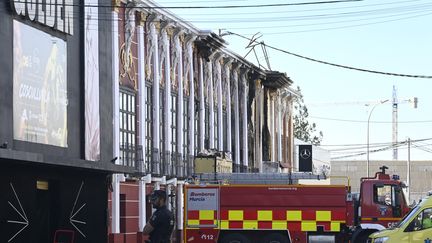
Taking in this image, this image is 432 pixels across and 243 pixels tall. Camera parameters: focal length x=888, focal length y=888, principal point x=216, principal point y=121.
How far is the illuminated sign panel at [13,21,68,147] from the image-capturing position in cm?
2058

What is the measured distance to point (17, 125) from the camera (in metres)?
20.3

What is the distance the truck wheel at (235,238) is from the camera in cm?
2663

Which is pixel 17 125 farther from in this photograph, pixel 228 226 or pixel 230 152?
pixel 230 152

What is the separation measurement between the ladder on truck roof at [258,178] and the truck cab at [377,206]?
171cm

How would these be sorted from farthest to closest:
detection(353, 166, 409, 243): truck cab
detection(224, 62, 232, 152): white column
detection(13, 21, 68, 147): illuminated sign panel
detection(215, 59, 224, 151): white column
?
detection(224, 62, 232, 152): white column → detection(215, 59, 224, 151): white column → detection(353, 166, 409, 243): truck cab → detection(13, 21, 68, 147): illuminated sign panel

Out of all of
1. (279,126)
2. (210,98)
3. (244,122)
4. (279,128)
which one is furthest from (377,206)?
(279,126)

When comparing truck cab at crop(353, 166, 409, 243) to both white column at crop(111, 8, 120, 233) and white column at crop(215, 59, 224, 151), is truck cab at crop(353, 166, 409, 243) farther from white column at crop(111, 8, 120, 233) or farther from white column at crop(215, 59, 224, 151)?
white column at crop(215, 59, 224, 151)

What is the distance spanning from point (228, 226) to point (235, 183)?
5.65 ft

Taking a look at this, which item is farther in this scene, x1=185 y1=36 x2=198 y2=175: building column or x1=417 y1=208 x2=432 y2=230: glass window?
x1=185 y1=36 x2=198 y2=175: building column

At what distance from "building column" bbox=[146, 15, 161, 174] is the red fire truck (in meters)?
6.22

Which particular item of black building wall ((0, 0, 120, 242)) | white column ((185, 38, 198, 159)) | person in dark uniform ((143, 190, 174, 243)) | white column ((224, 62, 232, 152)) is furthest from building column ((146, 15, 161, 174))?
person in dark uniform ((143, 190, 174, 243))

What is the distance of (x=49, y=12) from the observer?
73.5 ft

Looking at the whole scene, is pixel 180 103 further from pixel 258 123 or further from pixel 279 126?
pixel 279 126

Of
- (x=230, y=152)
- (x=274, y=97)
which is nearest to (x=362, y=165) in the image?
(x=274, y=97)
